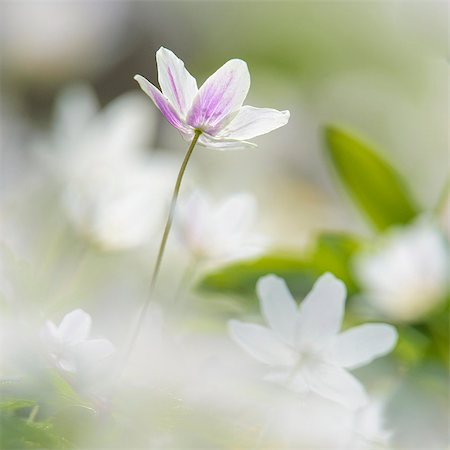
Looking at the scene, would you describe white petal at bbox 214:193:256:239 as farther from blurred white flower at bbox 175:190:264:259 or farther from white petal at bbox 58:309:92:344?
white petal at bbox 58:309:92:344

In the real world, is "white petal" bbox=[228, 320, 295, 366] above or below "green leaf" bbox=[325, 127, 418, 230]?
below

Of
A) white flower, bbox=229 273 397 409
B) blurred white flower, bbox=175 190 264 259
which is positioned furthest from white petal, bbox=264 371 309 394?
blurred white flower, bbox=175 190 264 259

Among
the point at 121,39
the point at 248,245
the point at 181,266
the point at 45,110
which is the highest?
the point at 121,39

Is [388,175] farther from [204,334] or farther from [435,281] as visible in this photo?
[204,334]

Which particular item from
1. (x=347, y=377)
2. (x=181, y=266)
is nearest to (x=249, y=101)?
(x=181, y=266)

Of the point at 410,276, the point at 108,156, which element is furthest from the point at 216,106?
the point at 108,156

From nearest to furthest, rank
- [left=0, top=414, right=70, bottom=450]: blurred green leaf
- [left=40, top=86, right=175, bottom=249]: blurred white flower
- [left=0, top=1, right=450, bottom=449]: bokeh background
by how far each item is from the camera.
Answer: [left=0, top=414, right=70, bottom=450]: blurred green leaf, [left=0, top=1, right=450, bottom=449]: bokeh background, [left=40, top=86, right=175, bottom=249]: blurred white flower
